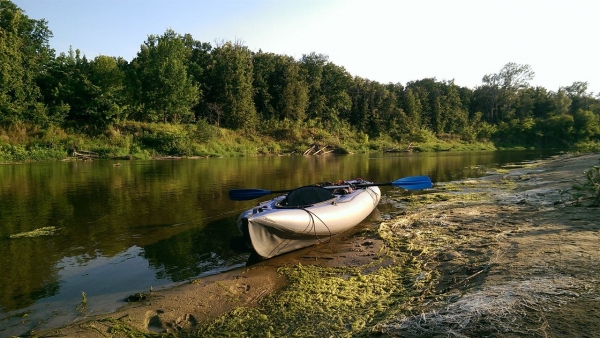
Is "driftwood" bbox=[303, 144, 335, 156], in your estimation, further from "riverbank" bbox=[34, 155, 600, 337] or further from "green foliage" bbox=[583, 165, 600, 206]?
"riverbank" bbox=[34, 155, 600, 337]

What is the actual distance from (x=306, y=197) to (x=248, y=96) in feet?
124

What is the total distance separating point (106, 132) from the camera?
3222 cm

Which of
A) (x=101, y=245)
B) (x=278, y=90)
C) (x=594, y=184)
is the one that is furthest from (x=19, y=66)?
(x=594, y=184)

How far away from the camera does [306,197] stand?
7582 mm

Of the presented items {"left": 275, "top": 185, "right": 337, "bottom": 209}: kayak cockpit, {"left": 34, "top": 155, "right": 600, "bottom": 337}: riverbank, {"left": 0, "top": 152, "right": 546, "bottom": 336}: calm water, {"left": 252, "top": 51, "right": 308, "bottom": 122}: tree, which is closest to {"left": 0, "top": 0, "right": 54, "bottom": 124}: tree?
{"left": 0, "top": 152, "right": 546, "bottom": 336}: calm water

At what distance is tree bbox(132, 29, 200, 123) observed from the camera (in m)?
37.3

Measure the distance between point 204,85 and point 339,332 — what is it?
4375 cm

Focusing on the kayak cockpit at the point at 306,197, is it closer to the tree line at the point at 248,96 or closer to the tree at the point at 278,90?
the tree line at the point at 248,96

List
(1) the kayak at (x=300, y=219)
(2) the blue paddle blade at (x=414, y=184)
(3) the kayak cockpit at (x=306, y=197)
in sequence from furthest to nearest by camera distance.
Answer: (2) the blue paddle blade at (x=414, y=184), (3) the kayak cockpit at (x=306, y=197), (1) the kayak at (x=300, y=219)

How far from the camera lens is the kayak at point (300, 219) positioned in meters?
5.82

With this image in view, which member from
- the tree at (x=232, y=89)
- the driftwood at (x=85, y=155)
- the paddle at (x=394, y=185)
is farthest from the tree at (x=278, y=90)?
the paddle at (x=394, y=185)

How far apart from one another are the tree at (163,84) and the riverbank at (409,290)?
34.6 m

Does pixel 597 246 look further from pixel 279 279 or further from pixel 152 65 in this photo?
pixel 152 65

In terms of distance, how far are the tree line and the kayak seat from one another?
99.3ft
